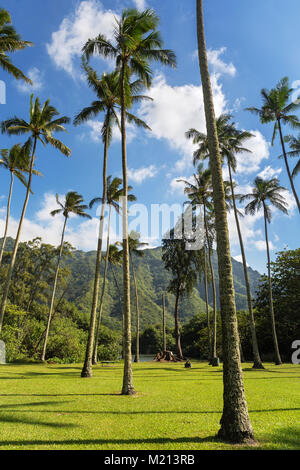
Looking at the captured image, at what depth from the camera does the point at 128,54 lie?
12883mm

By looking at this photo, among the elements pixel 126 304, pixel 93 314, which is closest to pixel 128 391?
pixel 126 304

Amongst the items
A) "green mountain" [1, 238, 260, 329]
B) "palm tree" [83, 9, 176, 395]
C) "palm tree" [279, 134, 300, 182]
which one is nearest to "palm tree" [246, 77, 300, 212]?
"palm tree" [279, 134, 300, 182]

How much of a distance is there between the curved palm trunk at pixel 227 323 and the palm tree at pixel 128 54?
578 centimetres

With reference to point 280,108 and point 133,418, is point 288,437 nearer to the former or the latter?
point 133,418

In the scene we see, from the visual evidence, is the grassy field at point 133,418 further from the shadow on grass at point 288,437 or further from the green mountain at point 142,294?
the green mountain at point 142,294

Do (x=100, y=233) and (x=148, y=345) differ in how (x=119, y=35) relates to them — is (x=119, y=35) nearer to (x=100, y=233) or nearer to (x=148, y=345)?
(x=100, y=233)

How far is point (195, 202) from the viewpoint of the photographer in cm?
2828

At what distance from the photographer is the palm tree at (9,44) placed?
14.3 meters

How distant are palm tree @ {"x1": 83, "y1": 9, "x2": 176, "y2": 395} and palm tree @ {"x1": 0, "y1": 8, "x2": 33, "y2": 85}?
4.10 meters

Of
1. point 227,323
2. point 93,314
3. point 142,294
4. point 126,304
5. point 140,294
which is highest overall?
point 142,294

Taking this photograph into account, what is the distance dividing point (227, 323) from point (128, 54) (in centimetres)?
1252

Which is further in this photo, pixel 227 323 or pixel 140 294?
pixel 140 294

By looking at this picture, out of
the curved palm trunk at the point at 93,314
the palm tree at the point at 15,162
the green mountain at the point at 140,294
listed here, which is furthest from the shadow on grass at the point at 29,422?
the green mountain at the point at 140,294

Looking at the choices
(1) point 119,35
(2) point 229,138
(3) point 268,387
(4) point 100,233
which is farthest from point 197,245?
(1) point 119,35
